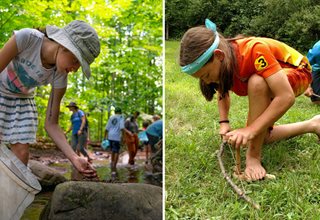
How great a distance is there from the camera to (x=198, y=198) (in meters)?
1.15

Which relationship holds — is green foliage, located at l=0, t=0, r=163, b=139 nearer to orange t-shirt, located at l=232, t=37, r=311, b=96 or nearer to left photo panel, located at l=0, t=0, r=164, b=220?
left photo panel, located at l=0, t=0, r=164, b=220

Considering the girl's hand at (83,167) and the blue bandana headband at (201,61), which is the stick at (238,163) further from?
the girl's hand at (83,167)

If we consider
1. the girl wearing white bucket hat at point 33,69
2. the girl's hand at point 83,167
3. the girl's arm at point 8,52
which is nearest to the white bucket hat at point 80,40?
the girl wearing white bucket hat at point 33,69

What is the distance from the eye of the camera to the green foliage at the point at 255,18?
6.20 feet

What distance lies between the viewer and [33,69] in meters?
1.26

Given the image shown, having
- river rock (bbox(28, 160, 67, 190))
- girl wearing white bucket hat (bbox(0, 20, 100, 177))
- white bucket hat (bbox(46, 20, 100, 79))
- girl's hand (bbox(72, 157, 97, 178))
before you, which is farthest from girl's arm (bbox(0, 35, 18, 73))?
river rock (bbox(28, 160, 67, 190))

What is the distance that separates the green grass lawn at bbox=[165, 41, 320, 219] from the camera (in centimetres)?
106

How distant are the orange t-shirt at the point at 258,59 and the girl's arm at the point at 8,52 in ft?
2.25

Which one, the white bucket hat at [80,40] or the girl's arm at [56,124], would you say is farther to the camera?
the girl's arm at [56,124]

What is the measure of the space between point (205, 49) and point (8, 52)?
0.58 metres

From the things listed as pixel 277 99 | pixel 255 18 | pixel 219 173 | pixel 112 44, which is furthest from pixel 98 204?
pixel 112 44

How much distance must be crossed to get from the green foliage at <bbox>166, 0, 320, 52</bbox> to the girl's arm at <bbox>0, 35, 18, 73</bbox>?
0.74m

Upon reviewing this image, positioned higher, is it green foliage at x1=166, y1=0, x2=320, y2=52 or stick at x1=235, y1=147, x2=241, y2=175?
green foliage at x1=166, y1=0, x2=320, y2=52

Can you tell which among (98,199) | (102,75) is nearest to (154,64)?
(102,75)
